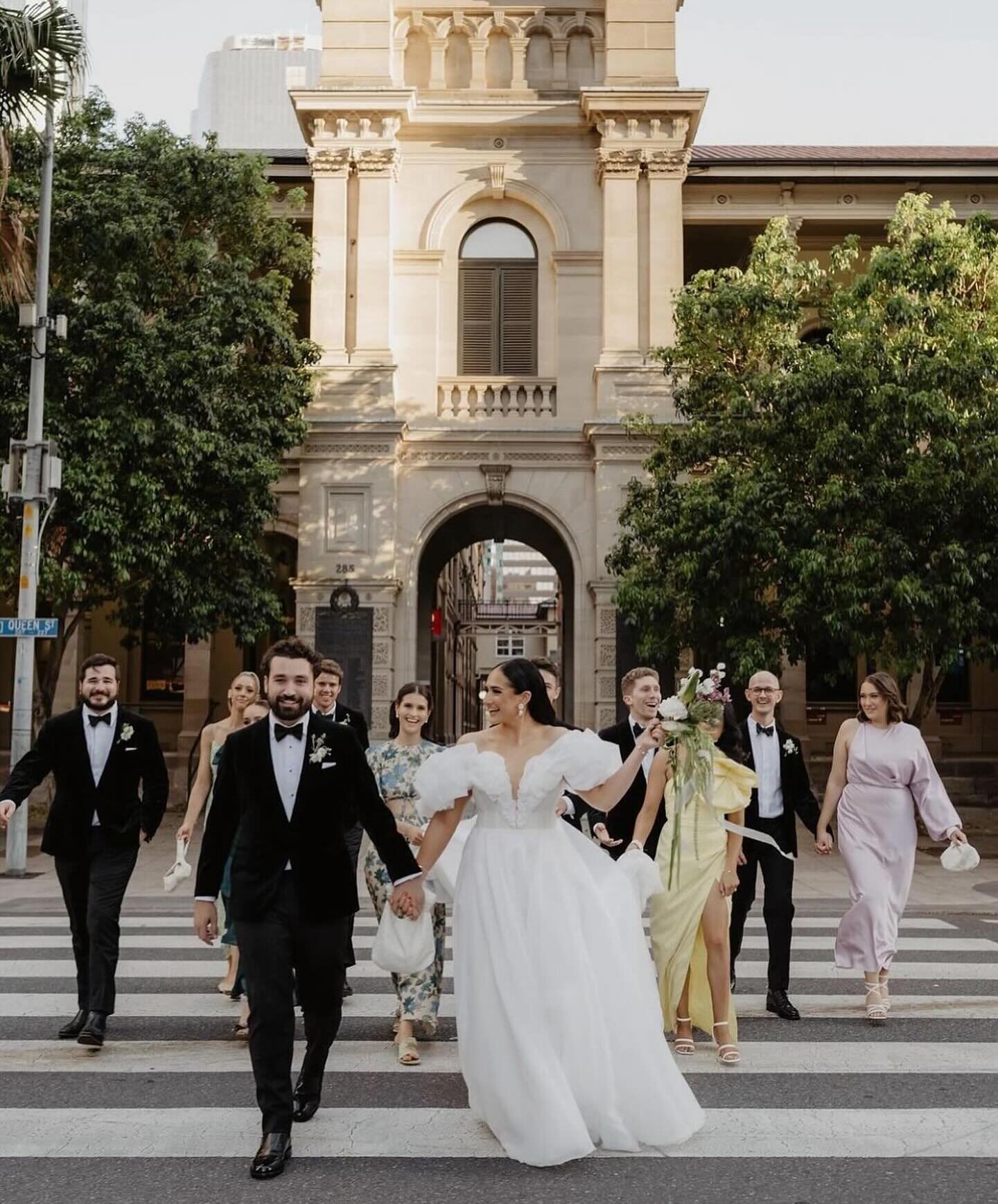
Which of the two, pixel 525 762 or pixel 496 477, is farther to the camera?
pixel 496 477

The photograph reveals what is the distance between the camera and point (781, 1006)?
318 inches

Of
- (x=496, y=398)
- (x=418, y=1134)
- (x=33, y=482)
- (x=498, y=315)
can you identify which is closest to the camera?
→ (x=418, y=1134)

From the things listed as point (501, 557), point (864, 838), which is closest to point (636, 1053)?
point (864, 838)

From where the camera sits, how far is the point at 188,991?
8.78 metres

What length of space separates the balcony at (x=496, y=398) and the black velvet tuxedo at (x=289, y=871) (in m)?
19.2

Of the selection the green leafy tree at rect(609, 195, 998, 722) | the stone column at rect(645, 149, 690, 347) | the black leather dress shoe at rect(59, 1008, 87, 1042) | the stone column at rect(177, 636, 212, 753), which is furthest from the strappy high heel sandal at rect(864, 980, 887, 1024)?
the stone column at rect(177, 636, 212, 753)

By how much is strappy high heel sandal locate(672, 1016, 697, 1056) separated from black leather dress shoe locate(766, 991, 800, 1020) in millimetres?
1049

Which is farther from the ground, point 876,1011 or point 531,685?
point 531,685

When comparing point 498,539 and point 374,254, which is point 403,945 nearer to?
point 374,254

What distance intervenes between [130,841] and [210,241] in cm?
1580

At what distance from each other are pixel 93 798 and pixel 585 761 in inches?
138

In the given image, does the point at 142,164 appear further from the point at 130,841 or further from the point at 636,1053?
the point at 636,1053

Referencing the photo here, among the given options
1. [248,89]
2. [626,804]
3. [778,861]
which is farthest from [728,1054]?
[248,89]

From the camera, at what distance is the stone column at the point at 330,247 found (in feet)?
78.2
